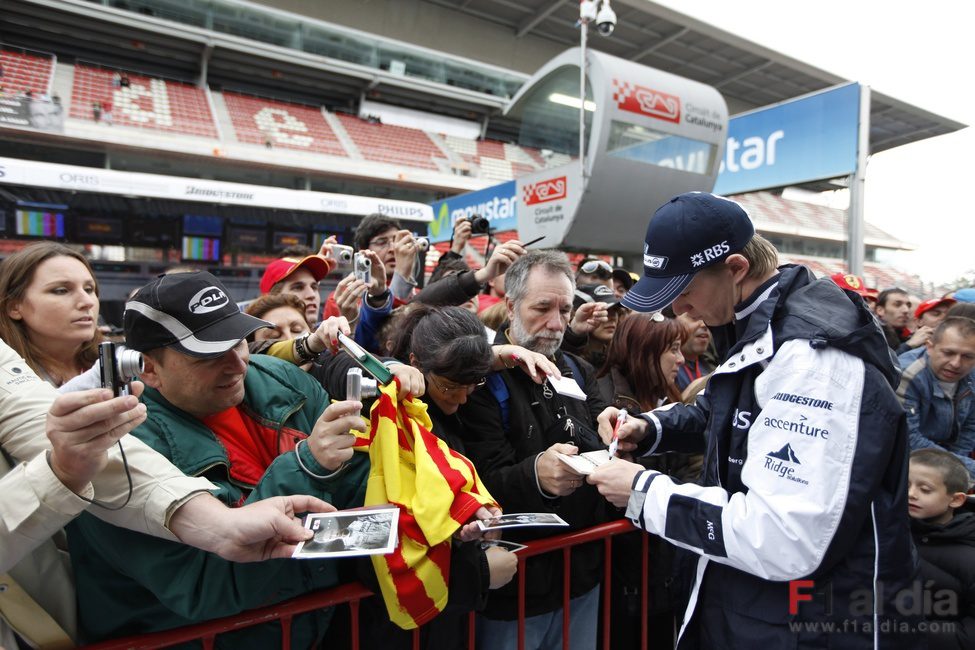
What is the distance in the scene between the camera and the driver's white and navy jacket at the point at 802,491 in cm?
119

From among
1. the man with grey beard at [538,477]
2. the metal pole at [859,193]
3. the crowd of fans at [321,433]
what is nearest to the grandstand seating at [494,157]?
the metal pole at [859,193]

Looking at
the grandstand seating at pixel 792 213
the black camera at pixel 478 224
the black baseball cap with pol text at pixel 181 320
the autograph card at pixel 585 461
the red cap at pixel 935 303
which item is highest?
the grandstand seating at pixel 792 213

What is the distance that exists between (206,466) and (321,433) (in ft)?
0.92

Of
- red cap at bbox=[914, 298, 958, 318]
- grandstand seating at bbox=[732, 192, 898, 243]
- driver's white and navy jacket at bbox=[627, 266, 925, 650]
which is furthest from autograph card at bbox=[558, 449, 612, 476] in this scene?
grandstand seating at bbox=[732, 192, 898, 243]

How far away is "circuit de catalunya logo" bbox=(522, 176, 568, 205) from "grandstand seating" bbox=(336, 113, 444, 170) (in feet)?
44.8

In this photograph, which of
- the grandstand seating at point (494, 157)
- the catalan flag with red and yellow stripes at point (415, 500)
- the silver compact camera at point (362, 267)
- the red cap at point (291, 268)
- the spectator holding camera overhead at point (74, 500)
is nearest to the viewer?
the spectator holding camera overhead at point (74, 500)

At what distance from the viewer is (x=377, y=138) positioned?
22.0 m

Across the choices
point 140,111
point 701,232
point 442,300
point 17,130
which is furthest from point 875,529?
point 140,111

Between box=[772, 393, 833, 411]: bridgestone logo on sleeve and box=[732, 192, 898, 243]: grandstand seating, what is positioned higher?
box=[732, 192, 898, 243]: grandstand seating

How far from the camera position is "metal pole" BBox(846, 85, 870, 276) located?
18.7ft

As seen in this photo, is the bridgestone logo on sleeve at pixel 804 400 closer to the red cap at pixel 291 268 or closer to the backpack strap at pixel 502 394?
the backpack strap at pixel 502 394

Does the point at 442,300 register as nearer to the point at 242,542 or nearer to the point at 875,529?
Result: the point at 242,542

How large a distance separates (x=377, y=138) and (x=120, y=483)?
22.6 m

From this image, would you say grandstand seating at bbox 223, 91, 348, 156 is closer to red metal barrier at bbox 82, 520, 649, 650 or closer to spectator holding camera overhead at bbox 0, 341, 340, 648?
spectator holding camera overhead at bbox 0, 341, 340, 648
